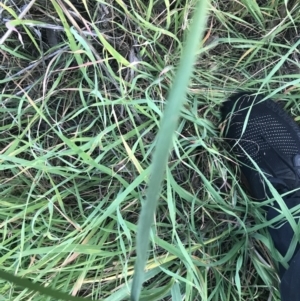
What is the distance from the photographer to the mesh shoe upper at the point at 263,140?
93 centimetres

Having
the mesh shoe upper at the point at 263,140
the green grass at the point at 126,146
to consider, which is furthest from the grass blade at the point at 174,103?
the mesh shoe upper at the point at 263,140

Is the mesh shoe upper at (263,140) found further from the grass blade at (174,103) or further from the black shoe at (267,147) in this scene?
the grass blade at (174,103)

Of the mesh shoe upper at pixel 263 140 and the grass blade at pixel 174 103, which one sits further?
the mesh shoe upper at pixel 263 140

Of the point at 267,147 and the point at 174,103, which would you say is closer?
the point at 174,103

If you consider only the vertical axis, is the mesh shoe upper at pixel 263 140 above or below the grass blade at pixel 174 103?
below

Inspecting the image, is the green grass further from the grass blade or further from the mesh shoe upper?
the grass blade

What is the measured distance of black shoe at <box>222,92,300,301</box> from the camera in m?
0.88

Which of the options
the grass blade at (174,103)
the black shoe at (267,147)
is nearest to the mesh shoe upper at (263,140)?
the black shoe at (267,147)

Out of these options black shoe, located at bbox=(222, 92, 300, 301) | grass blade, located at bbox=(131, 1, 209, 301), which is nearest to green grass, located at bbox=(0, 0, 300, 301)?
black shoe, located at bbox=(222, 92, 300, 301)

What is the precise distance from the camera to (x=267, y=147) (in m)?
1.01

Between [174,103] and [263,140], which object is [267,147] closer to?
[263,140]

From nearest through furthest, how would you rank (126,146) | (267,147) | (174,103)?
(174,103)
(126,146)
(267,147)

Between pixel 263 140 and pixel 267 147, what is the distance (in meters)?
0.02

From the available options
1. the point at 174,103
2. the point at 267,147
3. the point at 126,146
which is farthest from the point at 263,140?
the point at 174,103
